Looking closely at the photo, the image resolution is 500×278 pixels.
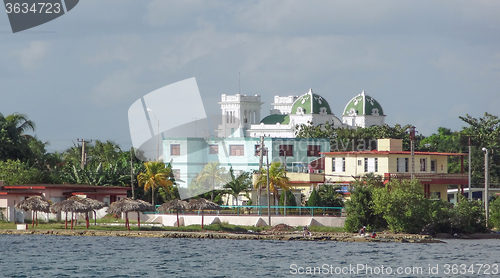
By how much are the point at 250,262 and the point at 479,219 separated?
72.0ft

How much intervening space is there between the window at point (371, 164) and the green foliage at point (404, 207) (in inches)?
527

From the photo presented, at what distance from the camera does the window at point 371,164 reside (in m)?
65.8

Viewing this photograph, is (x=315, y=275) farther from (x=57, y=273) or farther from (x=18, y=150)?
(x=18, y=150)

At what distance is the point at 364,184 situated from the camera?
59.2 meters

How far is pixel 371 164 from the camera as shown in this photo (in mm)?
66000

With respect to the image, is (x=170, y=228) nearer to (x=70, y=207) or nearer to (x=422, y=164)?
(x=70, y=207)

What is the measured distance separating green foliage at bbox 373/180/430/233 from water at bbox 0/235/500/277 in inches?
107

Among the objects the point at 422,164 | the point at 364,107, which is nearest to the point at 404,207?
the point at 422,164

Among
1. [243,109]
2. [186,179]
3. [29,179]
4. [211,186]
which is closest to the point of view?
[29,179]

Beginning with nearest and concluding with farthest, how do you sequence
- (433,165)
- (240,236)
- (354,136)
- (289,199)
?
(240,236)
(289,199)
(433,165)
(354,136)

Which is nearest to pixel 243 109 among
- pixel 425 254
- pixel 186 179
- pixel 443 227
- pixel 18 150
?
pixel 186 179

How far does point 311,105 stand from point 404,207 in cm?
8672

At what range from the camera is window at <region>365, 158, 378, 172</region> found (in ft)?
216

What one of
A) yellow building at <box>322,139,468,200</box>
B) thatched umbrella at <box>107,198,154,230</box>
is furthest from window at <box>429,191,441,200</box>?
thatched umbrella at <box>107,198,154,230</box>
